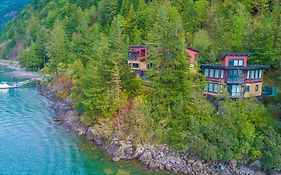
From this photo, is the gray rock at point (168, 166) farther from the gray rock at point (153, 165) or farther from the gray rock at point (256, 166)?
the gray rock at point (256, 166)

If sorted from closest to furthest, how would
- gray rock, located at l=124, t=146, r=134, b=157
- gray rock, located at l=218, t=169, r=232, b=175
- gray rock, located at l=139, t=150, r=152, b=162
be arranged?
gray rock, located at l=218, t=169, r=232, b=175 → gray rock, located at l=139, t=150, r=152, b=162 → gray rock, located at l=124, t=146, r=134, b=157

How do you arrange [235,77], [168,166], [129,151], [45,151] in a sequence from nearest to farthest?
[168,166] → [129,151] → [45,151] → [235,77]

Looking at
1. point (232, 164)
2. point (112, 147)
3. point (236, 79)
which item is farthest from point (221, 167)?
point (112, 147)

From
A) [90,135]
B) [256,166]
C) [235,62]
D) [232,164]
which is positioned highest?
[235,62]

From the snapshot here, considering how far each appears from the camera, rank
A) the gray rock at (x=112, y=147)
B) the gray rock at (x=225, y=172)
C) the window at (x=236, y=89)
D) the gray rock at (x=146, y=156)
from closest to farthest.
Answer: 1. the gray rock at (x=225, y=172)
2. the gray rock at (x=146, y=156)
3. the gray rock at (x=112, y=147)
4. the window at (x=236, y=89)

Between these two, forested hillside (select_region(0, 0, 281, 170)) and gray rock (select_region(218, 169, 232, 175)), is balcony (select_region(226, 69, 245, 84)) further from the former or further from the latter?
gray rock (select_region(218, 169, 232, 175))

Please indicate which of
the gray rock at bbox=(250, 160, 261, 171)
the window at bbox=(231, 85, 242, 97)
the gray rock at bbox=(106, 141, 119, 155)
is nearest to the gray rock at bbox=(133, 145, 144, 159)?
the gray rock at bbox=(106, 141, 119, 155)

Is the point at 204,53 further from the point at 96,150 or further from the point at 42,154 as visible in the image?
the point at 42,154

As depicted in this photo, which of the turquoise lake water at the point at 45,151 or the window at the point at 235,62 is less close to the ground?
the window at the point at 235,62

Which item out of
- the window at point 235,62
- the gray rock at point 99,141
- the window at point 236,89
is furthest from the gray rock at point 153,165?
the window at point 235,62

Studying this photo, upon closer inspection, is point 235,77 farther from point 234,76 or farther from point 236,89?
point 236,89
